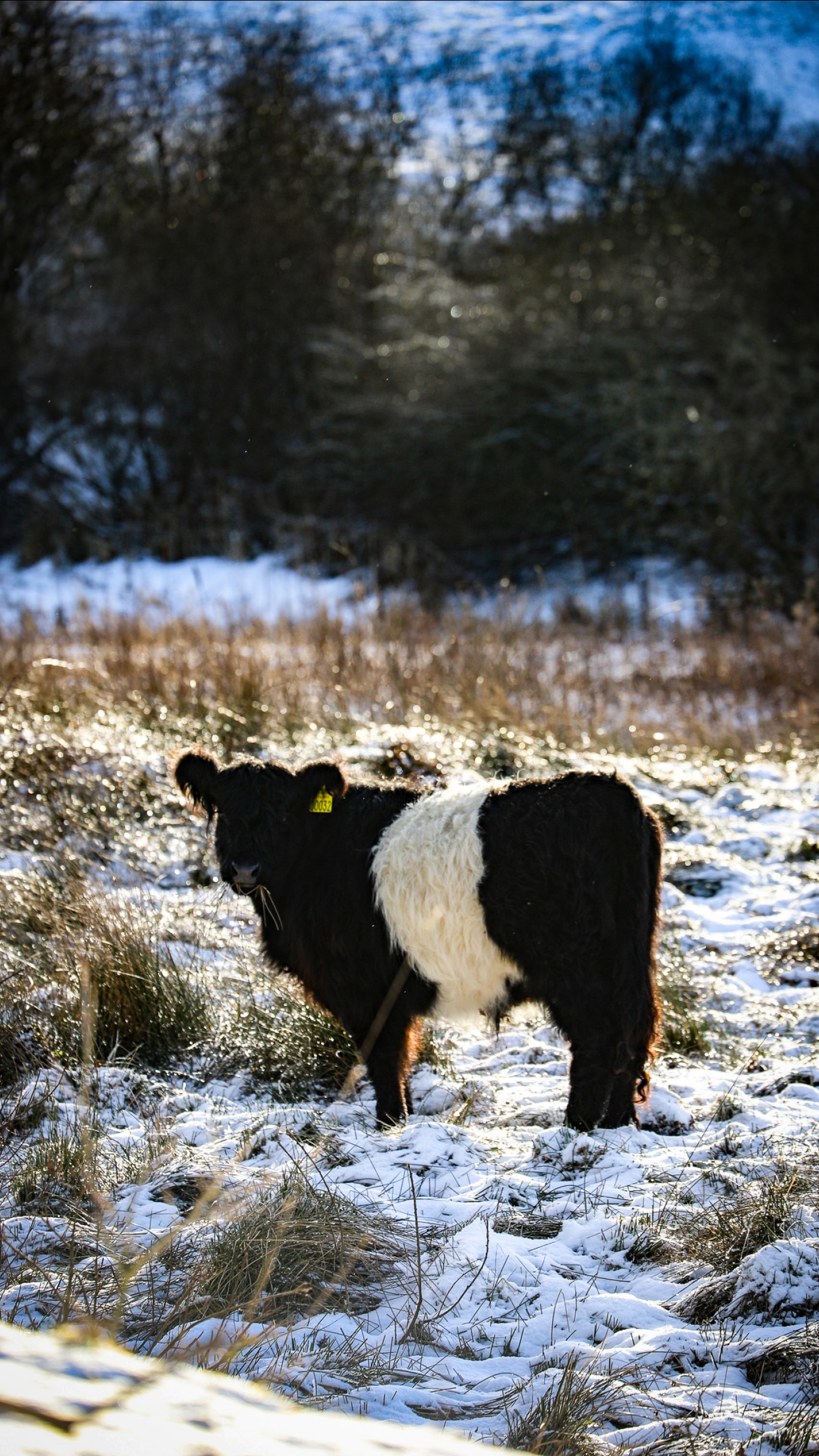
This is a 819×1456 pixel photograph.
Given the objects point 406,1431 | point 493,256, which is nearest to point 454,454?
point 493,256

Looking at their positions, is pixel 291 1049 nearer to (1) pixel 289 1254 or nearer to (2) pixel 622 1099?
(2) pixel 622 1099

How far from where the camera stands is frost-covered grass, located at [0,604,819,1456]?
221 centimetres

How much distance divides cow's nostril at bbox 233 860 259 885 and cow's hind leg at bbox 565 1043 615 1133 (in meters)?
1.29

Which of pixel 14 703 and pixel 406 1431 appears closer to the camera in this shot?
pixel 406 1431

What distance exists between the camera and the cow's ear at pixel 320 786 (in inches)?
149

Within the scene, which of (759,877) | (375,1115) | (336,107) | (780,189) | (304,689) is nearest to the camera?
(375,1115)

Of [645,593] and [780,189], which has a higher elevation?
[780,189]

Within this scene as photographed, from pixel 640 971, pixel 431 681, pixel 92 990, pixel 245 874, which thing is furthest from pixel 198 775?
pixel 431 681

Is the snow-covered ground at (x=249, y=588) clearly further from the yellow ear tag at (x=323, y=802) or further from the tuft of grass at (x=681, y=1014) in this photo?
the yellow ear tag at (x=323, y=802)

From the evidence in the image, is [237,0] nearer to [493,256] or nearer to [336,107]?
[336,107]

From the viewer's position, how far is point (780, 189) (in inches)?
677

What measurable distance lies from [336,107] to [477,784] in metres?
19.1

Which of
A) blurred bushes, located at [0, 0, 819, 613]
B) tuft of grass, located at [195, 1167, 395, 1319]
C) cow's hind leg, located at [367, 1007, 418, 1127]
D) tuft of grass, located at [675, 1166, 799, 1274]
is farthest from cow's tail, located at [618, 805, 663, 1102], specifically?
blurred bushes, located at [0, 0, 819, 613]

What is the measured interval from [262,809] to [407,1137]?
4.19 feet
